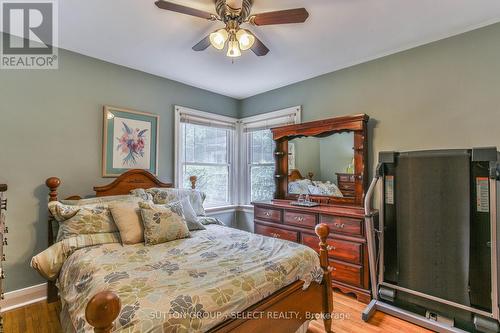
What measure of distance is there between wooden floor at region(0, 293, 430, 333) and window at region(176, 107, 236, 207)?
6.31ft

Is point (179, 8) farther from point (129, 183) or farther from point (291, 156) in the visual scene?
point (291, 156)

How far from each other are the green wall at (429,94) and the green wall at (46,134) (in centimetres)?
277

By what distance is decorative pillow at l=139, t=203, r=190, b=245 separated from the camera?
2.15m

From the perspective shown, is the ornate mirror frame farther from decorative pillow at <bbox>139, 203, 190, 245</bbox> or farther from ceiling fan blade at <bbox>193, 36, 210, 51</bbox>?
decorative pillow at <bbox>139, 203, 190, 245</bbox>

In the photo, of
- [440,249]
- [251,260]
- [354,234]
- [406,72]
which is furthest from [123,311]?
[406,72]

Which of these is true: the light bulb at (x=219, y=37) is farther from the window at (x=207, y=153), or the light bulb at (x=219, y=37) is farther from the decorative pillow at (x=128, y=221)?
the window at (x=207, y=153)

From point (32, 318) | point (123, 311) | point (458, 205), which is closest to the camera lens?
point (123, 311)

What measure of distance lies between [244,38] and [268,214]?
7.16ft

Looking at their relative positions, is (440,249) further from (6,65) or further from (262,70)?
(6,65)

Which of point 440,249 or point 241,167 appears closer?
point 440,249

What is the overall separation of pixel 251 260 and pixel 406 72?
2550 millimetres

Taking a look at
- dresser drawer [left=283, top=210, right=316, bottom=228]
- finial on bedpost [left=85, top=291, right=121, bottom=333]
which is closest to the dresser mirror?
dresser drawer [left=283, top=210, right=316, bottom=228]

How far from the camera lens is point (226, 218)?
424 cm

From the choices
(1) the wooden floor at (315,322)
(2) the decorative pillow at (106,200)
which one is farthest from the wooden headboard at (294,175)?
(2) the decorative pillow at (106,200)
